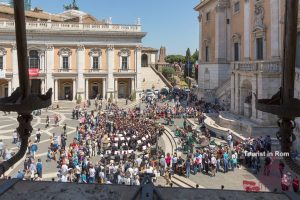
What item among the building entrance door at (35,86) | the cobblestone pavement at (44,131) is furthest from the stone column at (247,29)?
the building entrance door at (35,86)

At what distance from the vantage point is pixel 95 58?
50.8m

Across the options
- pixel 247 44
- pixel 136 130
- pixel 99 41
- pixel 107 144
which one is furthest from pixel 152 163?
pixel 99 41

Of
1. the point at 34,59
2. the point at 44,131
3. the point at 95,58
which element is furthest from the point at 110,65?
the point at 44,131

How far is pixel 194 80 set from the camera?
69.6 meters

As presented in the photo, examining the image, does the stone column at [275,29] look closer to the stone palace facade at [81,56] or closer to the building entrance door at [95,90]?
the stone palace facade at [81,56]

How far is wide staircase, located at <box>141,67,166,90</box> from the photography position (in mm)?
59906

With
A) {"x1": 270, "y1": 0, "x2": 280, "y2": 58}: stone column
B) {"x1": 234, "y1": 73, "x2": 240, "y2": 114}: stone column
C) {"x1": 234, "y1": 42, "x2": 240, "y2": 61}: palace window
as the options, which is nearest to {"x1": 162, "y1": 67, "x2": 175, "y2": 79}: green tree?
{"x1": 234, "y1": 42, "x2": 240, "y2": 61}: palace window

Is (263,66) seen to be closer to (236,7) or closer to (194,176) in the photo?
(194,176)

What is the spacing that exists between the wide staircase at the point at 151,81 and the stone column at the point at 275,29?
111 feet

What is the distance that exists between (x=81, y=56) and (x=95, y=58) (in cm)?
203

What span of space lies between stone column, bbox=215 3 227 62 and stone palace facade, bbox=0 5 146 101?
48.7ft

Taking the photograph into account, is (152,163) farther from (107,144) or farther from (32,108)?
(32,108)

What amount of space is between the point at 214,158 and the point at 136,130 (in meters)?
8.14

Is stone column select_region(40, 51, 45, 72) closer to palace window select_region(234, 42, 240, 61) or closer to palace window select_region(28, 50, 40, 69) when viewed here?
palace window select_region(28, 50, 40, 69)
